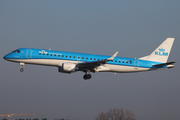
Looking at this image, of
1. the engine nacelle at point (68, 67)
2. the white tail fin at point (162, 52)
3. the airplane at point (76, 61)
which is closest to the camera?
the engine nacelle at point (68, 67)

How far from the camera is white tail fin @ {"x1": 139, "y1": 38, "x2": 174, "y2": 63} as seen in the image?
5340cm

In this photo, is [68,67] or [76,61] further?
[76,61]

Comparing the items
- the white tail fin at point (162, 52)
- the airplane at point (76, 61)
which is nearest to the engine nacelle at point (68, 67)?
the airplane at point (76, 61)

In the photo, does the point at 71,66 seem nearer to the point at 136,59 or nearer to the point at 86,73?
the point at 86,73

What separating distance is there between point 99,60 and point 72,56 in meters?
4.67

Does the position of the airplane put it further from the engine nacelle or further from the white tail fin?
the white tail fin

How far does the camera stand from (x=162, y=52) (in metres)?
54.6

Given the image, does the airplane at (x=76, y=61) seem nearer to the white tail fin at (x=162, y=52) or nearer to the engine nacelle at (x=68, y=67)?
the engine nacelle at (x=68, y=67)

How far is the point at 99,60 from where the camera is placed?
4800 centimetres

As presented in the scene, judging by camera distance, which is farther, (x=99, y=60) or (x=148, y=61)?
(x=148, y=61)

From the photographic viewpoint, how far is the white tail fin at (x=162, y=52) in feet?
175

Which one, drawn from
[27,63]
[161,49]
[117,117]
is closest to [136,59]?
[161,49]

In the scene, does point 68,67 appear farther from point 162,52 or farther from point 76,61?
point 162,52

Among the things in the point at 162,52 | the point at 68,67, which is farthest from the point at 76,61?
the point at 162,52
